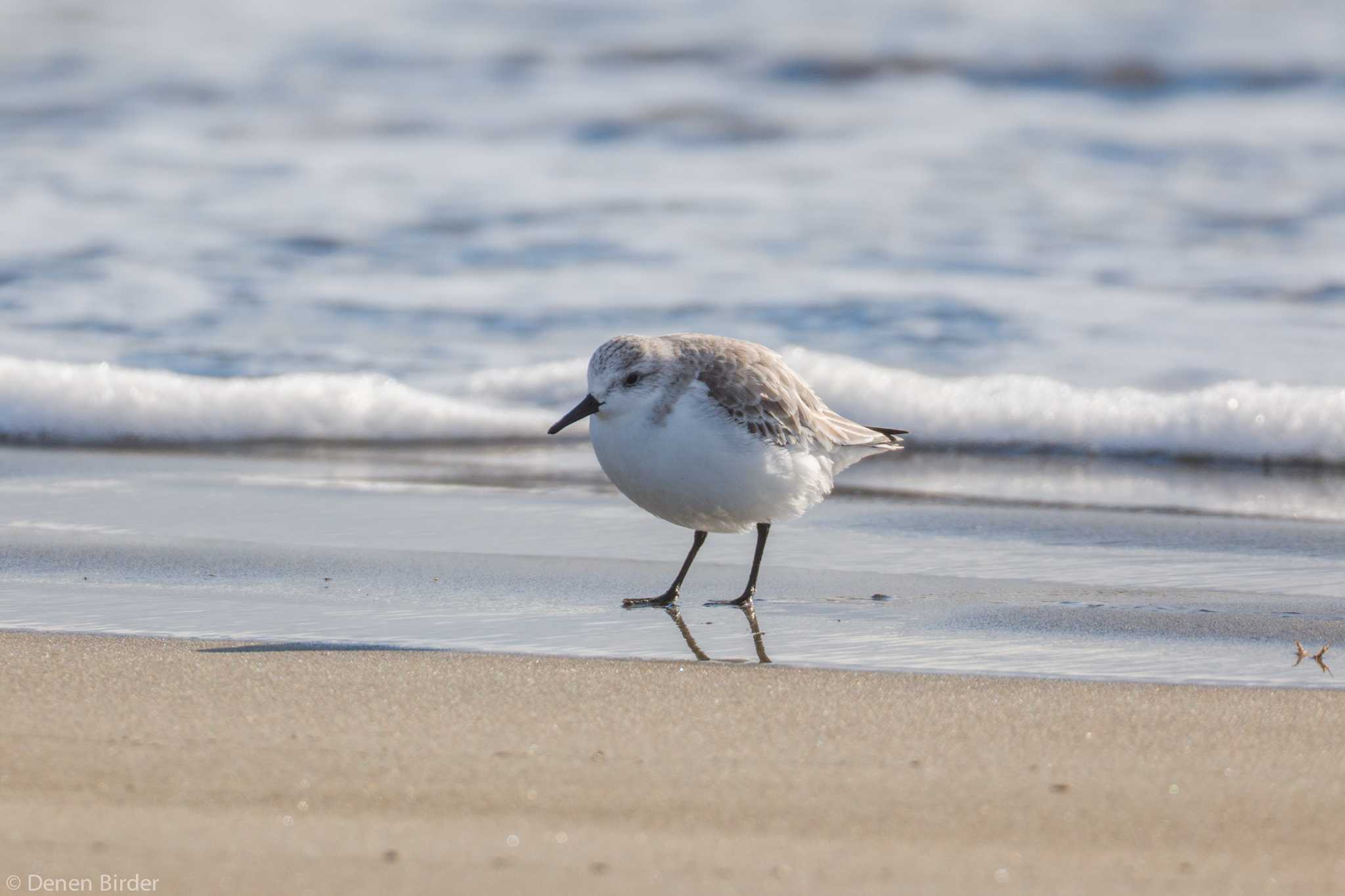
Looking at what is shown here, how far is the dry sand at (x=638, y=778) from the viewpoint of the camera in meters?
2.64

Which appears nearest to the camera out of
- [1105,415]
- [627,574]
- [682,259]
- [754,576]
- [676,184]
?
[754,576]

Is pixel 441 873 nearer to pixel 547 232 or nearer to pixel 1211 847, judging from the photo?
pixel 1211 847

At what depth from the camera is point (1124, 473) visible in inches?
288

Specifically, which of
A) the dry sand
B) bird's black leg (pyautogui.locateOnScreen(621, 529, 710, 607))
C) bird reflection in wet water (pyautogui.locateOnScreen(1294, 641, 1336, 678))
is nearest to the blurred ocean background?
bird's black leg (pyautogui.locateOnScreen(621, 529, 710, 607))

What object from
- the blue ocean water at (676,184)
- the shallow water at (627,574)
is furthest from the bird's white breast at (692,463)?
the blue ocean water at (676,184)

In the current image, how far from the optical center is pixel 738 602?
4949mm

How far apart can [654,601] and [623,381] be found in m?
0.65

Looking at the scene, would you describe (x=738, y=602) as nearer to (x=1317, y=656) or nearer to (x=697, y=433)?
(x=697, y=433)

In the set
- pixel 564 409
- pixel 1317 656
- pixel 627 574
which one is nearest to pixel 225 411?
pixel 564 409

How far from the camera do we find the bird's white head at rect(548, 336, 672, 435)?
4.85 metres

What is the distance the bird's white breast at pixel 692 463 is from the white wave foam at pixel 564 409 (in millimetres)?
3045

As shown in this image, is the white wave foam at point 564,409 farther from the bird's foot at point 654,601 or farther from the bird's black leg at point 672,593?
the bird's foot at point 654,601

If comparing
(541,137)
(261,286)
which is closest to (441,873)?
(261,286)

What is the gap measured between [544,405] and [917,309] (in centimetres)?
259
